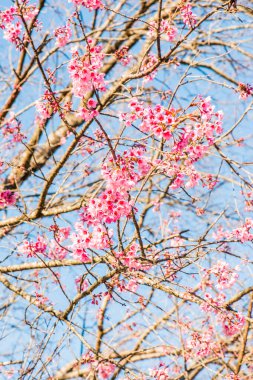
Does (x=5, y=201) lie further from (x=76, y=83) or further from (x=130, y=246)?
(x=76, y=83)

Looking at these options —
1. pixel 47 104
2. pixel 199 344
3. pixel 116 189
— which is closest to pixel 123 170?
pixel 116 189

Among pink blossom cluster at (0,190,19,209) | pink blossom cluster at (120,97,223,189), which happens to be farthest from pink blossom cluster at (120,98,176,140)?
pink blossom cluster at (0,190,19,209)

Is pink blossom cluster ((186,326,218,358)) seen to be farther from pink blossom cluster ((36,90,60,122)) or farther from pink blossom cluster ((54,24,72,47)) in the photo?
Result: pink blossom cluster ((54,24,72,47))

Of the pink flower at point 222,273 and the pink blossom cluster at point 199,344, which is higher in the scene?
the pink flower at point 222,273

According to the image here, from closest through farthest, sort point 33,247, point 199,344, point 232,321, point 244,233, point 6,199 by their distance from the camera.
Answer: point 232,321, point 244,233, point 199,344, point 33,247, point 6,199

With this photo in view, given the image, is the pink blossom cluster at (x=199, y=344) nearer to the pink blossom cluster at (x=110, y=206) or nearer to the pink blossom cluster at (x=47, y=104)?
the pink blossom cluster at (x=110, y=206)

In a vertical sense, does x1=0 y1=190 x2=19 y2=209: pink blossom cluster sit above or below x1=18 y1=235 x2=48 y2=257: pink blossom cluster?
above

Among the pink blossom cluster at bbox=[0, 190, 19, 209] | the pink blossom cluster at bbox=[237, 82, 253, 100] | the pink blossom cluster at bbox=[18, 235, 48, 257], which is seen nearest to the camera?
the pink blossom cluster at bbox=[237, 82, 253, 100]

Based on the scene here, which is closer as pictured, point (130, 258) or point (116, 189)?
point (116, 189)

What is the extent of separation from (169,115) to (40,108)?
3.64 feet

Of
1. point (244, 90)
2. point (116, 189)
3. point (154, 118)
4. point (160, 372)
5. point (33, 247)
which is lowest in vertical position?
point (160, 372)

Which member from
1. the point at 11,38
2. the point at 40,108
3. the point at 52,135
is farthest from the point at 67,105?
the point at 52,135

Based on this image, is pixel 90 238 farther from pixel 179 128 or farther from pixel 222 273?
pixel 222 273

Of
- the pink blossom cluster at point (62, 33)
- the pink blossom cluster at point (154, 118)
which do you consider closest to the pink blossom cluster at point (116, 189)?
the pink blossom cluster at point (154, 118)
